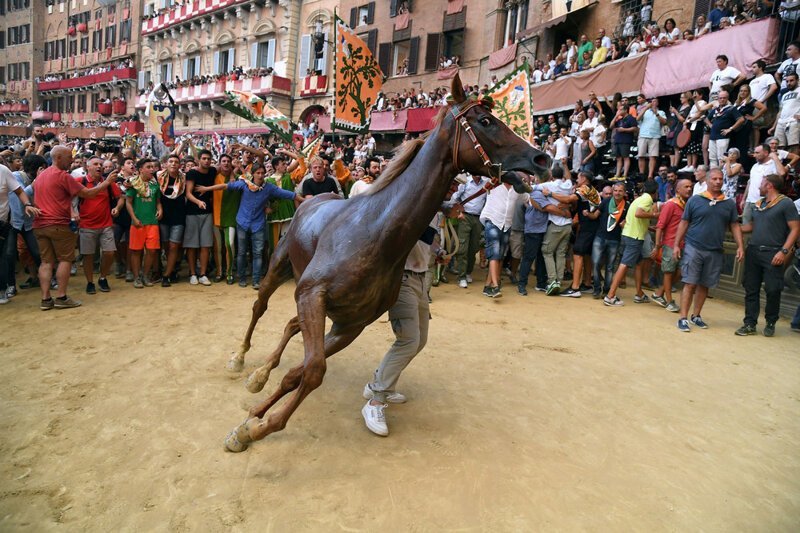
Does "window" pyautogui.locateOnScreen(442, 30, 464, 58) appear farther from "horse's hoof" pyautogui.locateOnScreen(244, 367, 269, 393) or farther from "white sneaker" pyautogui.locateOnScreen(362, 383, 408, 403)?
"horse's hoof" pyautogui.locateOnScreen(244, 367, 269, 393)

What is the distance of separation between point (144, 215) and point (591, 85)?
41.4 ft

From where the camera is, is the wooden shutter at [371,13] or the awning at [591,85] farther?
the wooden shutter at [371,13]

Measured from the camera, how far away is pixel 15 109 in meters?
54.7

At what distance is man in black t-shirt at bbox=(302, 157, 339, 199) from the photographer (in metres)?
7.18

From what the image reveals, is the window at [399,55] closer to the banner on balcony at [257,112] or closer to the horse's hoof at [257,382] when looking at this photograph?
the banner on balcony at [257,112]

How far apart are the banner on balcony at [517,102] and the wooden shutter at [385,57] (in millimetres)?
21419

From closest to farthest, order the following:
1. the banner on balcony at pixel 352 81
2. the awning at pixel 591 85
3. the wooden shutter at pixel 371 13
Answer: the banner on balcony at pixel 352 81 < the awning at pixel 591 85 < the wooden shutter at pixel 371 13

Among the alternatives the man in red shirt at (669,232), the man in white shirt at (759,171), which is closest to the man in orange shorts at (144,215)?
the man in red shirt at (669,232)

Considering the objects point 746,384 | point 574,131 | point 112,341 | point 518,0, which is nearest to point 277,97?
point 518,0

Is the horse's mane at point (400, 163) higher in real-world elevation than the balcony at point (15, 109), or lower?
lower

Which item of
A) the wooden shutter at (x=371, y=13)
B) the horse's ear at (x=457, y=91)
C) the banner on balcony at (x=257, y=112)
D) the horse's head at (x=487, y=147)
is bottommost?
the horse's head at (x=487, y=147)

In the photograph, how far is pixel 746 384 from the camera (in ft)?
15.7

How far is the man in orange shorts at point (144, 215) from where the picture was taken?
299 inches

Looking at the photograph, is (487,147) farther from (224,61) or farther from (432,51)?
(224,61)
